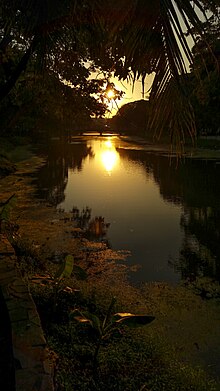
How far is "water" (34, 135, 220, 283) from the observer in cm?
799

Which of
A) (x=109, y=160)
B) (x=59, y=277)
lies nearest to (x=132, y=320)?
(x=59, y=277)

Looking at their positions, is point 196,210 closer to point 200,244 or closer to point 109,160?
point 200,244

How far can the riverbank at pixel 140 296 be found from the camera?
15.0 ft

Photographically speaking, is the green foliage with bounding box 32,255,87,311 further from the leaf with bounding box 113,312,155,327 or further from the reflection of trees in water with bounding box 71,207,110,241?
the reflection of trees in water with bounding box 71,207,110,241

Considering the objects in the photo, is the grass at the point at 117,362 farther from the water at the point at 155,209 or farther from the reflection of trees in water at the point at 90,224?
the reflection of trees in water at the point at 90,224

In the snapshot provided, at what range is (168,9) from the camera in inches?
83.9

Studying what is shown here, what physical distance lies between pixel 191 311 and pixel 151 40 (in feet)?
14.8

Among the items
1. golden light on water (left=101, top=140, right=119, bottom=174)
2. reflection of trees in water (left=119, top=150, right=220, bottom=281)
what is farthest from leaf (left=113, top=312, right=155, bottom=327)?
golden light on water (left=101, top=140, right=119, bottom=174)

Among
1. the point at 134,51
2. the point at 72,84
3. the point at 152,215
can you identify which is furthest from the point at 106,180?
the point at 134,51

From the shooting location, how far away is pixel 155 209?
13.0 metres

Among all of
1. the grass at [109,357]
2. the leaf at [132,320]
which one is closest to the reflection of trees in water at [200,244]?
the grass at [109,357]

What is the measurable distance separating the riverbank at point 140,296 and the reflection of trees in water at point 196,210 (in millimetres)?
1337

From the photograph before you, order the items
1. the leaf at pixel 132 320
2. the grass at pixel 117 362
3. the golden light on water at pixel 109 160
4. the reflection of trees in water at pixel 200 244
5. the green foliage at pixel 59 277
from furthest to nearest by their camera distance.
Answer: the golden light on water at pixel 109 160 → the reflection of trees in water at pixel 200 244 → the green foliage at pixel 59 277 → the leaf at pixel 132 320 → the grass at pixel 117 362

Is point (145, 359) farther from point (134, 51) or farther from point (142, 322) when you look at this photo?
point (134, 51)
